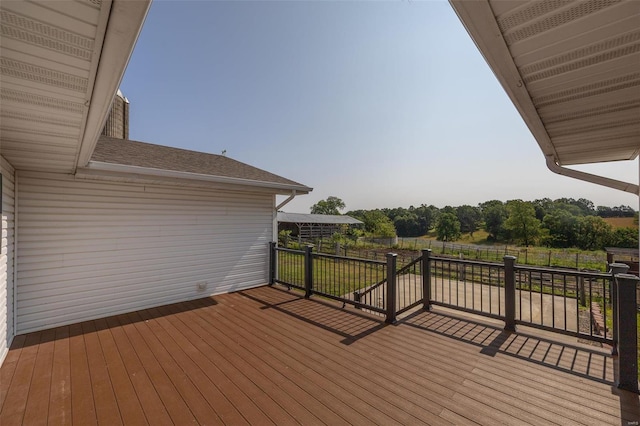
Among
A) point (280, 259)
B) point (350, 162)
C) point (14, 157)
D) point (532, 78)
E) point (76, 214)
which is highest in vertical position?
point (350, 162)

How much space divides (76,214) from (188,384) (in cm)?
322

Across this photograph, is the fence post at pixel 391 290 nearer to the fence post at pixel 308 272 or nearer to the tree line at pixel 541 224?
the fence post at pixel 308 272

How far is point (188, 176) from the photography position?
14.5ft

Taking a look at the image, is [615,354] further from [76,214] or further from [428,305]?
[76,214]

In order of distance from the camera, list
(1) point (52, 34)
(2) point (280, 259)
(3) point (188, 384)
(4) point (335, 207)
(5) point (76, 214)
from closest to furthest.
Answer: (1) point (52, 34) < (3) point (188, 384) < (5) point (76, 214) < (2) point (280, 259) < (4) point (335, 207)

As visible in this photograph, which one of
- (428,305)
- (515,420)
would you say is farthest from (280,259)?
(515,420)

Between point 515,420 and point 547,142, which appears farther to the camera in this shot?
point 547,142

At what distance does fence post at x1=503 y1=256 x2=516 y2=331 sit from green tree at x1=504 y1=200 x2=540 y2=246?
40.3 metres

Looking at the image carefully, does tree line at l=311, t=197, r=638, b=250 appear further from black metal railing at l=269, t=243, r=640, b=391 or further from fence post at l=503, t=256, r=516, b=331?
fence post at l=503, t=256, r=516, b=331

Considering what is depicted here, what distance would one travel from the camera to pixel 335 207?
66625mm

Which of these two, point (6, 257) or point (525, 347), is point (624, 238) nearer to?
point (525, 347)

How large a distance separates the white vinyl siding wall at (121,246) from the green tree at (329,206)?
5880 centimetres

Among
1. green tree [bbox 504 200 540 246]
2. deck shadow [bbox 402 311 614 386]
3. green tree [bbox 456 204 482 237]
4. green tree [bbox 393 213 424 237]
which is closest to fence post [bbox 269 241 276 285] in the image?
deck shadow [bbox 402 311 614 386]

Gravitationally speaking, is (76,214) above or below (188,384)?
above
